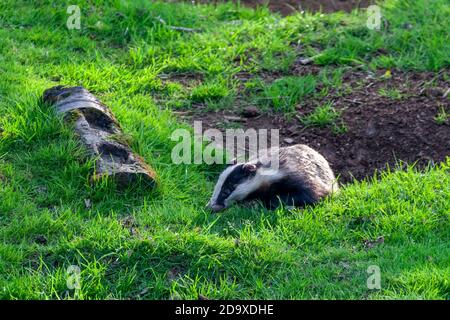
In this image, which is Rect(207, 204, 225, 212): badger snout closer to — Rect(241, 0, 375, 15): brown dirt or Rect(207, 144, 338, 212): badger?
Rect(207, 144, 338, 212): badger

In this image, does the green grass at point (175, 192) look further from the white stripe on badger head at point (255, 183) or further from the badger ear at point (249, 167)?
the badger ear at point (249, 167)

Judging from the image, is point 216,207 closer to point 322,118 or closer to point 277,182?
point 277,182

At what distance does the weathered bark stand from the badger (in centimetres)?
54

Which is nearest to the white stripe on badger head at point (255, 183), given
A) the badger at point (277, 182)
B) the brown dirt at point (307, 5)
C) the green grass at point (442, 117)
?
the badger at point (277, 182)

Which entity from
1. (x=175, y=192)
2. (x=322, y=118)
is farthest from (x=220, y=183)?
(x=322, y=118)

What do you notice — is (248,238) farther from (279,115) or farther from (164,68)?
(164,68)

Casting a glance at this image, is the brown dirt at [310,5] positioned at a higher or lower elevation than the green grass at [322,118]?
higher

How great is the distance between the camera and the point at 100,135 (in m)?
6.59

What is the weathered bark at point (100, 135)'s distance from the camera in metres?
6.33

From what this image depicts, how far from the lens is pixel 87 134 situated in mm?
6562

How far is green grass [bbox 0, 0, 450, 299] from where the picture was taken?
5.33 m

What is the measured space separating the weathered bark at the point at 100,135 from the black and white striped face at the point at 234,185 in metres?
0.48

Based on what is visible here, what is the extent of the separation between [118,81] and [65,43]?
0.83 m

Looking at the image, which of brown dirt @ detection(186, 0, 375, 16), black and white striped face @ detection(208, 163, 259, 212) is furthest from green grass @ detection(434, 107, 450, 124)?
brown dirt @ detection(186, 0, 375, 16)
